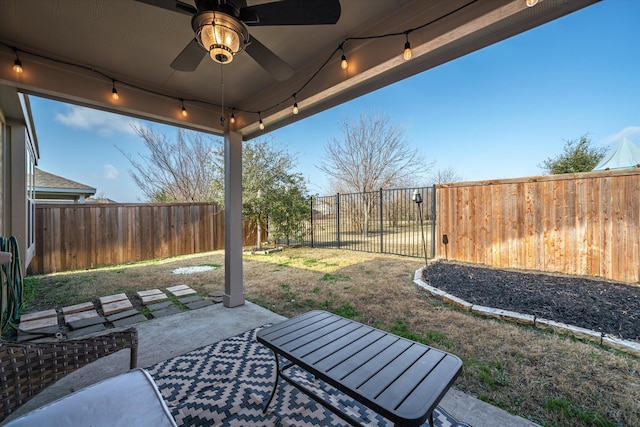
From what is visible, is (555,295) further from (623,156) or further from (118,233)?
(118,233)

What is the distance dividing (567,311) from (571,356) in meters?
0.89

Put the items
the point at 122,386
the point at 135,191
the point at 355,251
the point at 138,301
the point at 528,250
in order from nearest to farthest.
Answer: the point at 122,386 < the point at 138,301 < the point at 528,250 < the point at 355,251 < the point at 135,191

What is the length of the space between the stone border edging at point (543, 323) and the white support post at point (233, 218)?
9.02ft

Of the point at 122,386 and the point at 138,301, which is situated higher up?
the point at 122,386

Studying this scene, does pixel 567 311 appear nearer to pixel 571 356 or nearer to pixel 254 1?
pixel 571 356

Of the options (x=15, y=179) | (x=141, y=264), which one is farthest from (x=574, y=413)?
(x=141, y=264)

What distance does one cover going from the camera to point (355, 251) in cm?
761

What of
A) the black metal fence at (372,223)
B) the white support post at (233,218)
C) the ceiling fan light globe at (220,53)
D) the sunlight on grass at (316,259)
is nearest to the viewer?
the ceiling fan light globe at (220,53)

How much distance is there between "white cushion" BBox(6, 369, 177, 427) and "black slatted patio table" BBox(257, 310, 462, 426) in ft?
1.98

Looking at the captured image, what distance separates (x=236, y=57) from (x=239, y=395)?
2.82 metres

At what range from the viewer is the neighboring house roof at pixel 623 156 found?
6.19m

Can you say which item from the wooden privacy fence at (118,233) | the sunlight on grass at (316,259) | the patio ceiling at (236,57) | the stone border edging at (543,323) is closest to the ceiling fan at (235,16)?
the patio ceiling at (236,57)

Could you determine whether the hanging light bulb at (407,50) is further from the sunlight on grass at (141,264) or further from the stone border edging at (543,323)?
the sunlight on grass at (141,264)

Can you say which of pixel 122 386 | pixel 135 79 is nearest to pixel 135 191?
pixel 135 79
